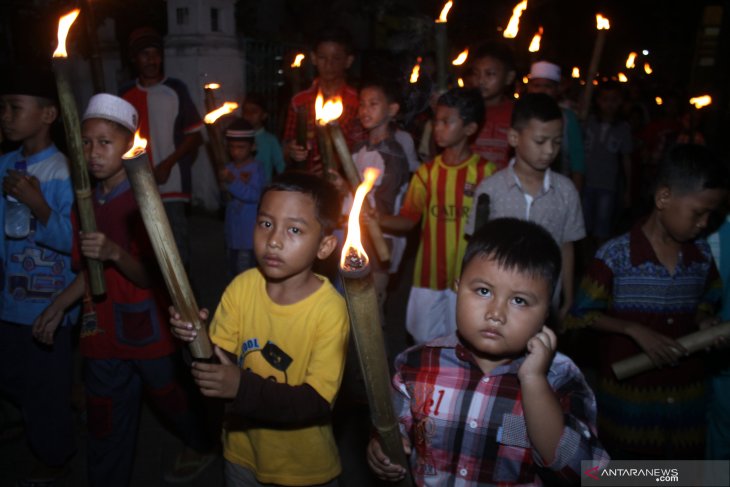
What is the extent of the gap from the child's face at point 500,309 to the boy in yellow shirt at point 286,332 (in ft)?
2.12

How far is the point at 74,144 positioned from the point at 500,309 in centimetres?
174

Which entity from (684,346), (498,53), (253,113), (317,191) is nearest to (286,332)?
(317,191)

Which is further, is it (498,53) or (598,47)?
(498,53)

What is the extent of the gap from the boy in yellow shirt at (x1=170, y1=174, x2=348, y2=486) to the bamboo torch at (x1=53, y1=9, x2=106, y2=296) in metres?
0.64

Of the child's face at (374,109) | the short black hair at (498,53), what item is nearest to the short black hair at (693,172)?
the child's face at (374,109)

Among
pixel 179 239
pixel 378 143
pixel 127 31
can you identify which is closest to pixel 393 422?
pixel 378 143

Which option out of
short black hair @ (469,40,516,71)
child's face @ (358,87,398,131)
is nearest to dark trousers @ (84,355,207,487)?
child's face @ (358,87,398,131)

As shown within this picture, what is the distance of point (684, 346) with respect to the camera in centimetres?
297

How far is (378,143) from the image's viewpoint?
5.05 m

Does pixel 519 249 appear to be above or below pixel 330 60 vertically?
below

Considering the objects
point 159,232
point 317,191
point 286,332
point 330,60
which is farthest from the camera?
point 330,60

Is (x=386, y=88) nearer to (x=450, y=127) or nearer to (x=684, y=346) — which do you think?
(x=450, y=127)

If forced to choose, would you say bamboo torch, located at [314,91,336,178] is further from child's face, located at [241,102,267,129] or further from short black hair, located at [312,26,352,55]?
child's face, located at [241,102,267,129]

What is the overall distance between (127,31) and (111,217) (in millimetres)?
7663
